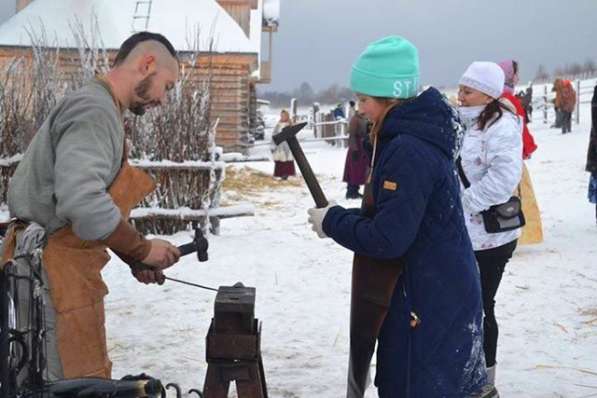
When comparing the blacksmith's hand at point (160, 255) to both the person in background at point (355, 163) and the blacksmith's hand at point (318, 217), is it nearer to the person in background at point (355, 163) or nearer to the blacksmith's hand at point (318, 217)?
the blacksmith's hand at point (318, 217)

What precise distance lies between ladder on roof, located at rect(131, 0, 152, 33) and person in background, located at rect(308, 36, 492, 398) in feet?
60.1

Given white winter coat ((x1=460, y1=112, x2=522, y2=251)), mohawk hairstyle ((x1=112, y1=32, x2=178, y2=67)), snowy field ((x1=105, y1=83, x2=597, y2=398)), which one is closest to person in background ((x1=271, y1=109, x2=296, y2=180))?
snowy field ((x1=105, y1=83, x2=597, y2=398))

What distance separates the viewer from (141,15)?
817 inches

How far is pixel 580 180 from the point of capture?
14672mm

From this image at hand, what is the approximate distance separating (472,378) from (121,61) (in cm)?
177

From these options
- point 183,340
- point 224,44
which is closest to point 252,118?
point 224,44

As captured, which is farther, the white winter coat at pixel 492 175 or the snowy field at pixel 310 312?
the snowy field at pixel 310 312

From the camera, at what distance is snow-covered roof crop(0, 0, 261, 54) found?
20.1 m

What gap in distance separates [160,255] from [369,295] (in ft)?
2.57

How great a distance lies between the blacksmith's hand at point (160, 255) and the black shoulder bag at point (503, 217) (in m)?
1.90

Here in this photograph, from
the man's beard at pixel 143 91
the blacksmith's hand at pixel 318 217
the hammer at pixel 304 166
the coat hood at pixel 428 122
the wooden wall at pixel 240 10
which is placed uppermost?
the wooden wall at pixel 240 10

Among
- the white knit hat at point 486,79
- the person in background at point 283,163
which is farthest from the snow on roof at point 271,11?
the white knit hat at point 486,79

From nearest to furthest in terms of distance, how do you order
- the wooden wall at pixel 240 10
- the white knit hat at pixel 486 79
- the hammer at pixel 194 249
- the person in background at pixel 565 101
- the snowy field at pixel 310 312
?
1. the hammer at pixel 194 249
2. the white knit hat at pixel 486 79
3. the snowy field at pixel 310 312
4. the person in background at pixel 565 101
5. the wooden wall at pixel 240 10

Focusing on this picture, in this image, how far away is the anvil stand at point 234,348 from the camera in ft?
10.00
